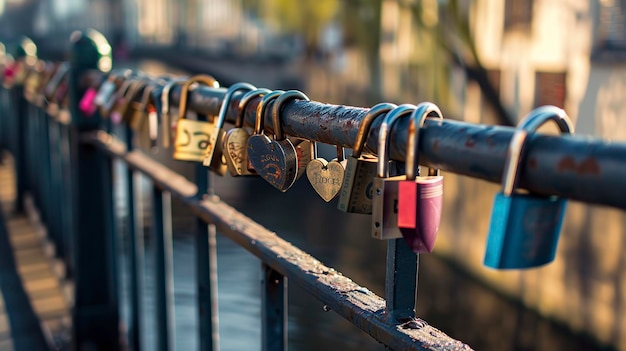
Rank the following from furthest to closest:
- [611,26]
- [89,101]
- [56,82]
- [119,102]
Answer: [611,26] < [56,82] < [89,101] < [119,102]

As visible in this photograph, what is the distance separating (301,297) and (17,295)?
16.0 feet

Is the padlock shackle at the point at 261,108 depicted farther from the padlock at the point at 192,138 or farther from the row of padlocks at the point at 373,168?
the padlock at the point at 192,138

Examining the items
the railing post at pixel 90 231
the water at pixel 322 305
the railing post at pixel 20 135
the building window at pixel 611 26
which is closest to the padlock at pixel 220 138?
the railing post at pixel 90 231

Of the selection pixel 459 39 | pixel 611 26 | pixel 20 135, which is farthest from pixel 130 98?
pixel 459 39

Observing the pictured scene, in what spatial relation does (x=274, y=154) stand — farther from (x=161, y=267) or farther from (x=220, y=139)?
(x=161, y=267)

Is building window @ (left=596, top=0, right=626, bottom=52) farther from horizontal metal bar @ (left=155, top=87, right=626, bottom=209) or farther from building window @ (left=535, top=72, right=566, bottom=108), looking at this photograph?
horizontal metal bar @ (left=155, top=87, right=626, bottom=209)

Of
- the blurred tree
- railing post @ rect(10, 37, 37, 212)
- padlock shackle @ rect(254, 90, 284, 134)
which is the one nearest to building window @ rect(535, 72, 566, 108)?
the blurred tree

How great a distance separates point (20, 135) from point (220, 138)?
14.9 ft

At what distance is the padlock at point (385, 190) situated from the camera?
0.85 metres

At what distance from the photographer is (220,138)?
4.46 feet

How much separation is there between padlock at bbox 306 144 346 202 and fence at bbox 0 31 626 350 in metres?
0.04

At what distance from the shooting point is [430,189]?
0.83 metres

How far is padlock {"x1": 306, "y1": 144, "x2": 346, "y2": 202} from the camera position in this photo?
105cm

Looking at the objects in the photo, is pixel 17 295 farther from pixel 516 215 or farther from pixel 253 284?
pixel 253 284
